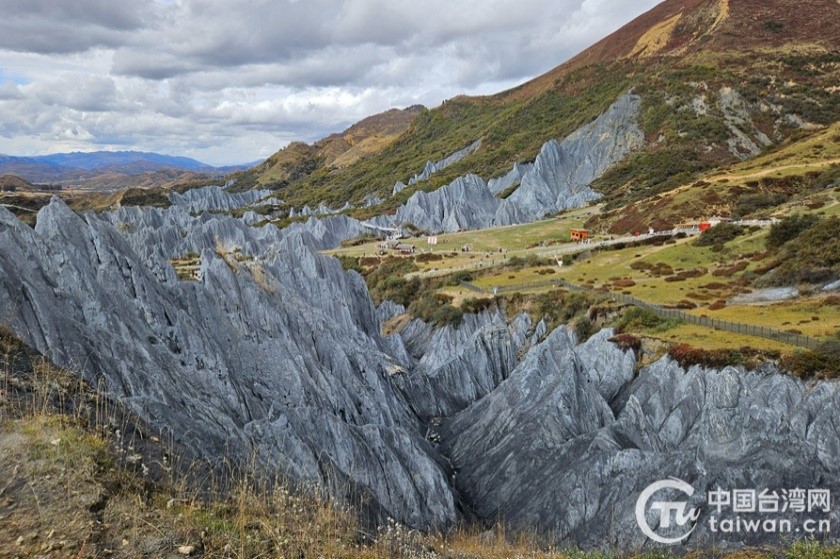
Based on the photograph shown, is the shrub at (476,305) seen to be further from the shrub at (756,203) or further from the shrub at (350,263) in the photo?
the shrub at (756,203)

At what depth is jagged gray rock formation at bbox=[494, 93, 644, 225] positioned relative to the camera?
94.6m

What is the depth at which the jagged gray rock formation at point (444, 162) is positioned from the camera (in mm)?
141500

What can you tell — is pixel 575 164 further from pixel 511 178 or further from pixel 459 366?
pixel 459 366

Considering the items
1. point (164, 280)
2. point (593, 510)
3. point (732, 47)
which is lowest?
point (593, 510)

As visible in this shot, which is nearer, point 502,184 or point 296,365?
point 296,365

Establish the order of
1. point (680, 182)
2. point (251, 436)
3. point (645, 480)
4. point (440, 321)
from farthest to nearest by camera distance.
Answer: point (680, 182)
point (440, 321)
point (645, 480)
point (251, 436)

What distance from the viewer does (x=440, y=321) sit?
4409 centimetres

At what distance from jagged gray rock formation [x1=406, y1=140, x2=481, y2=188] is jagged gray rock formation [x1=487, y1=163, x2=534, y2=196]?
29325 mm

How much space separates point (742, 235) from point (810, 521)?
126ft

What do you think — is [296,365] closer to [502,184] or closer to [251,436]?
[251,436]

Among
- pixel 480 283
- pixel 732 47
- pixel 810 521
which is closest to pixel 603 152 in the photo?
pixel 732 47

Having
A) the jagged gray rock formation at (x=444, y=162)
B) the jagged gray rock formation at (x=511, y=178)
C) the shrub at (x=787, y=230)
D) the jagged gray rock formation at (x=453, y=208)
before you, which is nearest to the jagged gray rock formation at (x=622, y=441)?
the shrub at (x=787, y=230)

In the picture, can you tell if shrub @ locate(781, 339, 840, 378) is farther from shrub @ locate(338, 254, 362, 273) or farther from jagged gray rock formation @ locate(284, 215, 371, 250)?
jagged gray rock formation @ locate(284, 215, 371, 250)

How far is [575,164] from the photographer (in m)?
106
